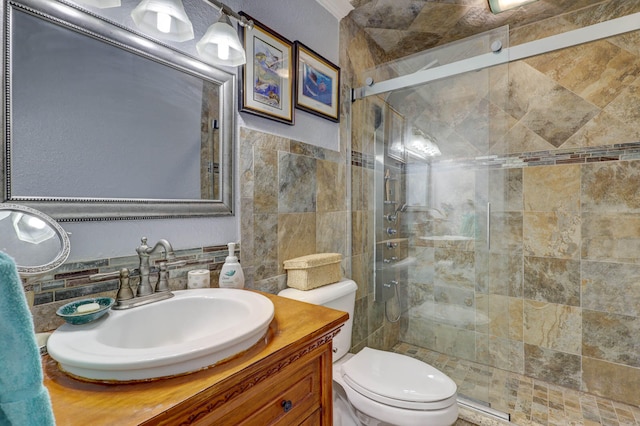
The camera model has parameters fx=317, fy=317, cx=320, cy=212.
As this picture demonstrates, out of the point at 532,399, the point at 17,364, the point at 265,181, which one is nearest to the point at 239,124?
the point at 265,181

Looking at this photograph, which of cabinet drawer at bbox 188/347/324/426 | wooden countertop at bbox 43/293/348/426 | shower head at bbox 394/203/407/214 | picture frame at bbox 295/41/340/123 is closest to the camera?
wooden countertop at bbox 43/293/348/426

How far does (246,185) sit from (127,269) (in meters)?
0.59

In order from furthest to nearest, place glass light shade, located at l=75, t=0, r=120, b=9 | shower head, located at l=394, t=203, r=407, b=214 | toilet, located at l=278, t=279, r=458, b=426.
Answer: shower head, located at l=394, t=203, r=407, b=214, toilet, located at l=278, t=279, r=458, b=426, glass light shade, located at l=75, t=0, r=120, b=9

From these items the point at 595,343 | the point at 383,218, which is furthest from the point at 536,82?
the point at 595,343

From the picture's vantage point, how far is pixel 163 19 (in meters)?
1.00

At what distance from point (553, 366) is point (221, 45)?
2.66 metres

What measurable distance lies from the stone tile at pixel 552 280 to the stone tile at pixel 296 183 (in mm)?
1575

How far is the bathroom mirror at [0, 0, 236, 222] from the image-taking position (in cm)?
82

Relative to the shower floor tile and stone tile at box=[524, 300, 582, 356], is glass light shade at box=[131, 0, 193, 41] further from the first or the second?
stone tile at box=[524, 300, 582, 356]

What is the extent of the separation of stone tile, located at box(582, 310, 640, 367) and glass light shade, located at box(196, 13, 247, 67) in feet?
8.12

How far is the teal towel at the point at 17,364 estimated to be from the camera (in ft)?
0.88

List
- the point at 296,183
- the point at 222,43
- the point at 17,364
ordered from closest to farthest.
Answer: the point at 17,364
the point at 222,43
the point at 296,183

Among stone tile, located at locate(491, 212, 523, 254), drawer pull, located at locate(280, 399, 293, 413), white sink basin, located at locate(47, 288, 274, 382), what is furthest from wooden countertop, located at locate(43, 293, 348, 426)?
stone tile, located at locate(491, 212, 523, 254)

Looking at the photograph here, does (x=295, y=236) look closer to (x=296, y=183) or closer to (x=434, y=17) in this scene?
(x=296, y=183)
